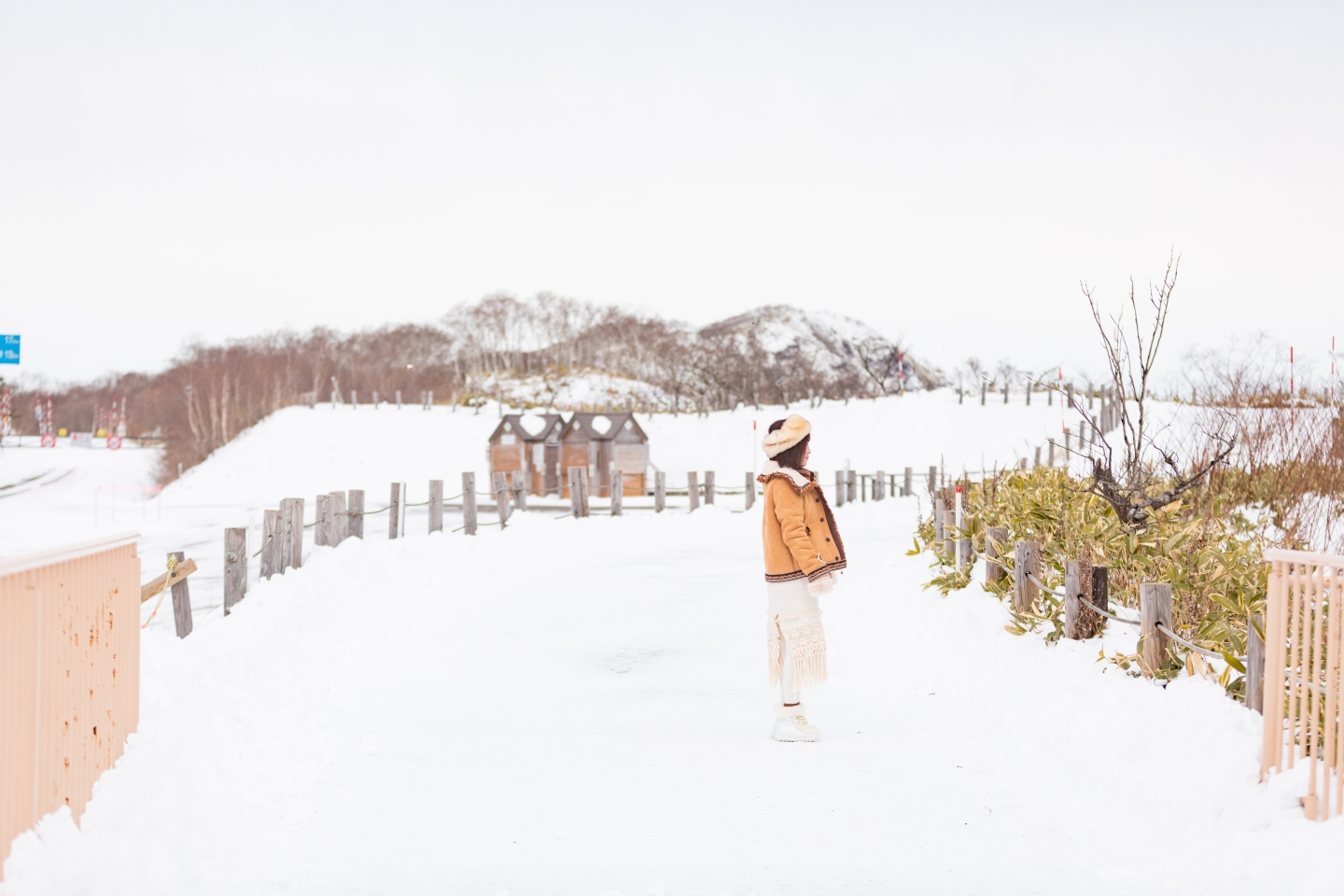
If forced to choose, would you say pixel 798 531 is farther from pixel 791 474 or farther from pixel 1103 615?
pixel 1103 615

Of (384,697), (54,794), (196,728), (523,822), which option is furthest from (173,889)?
(384,697)

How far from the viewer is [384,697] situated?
6727 mm

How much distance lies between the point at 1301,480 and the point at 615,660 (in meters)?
9.26

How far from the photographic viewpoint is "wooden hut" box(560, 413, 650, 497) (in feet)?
100

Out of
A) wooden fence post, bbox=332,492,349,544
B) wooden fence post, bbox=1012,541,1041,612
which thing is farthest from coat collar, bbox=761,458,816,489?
wooden fence post, bbox=332,492,349,544

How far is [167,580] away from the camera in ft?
23.8

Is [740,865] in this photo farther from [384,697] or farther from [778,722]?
[384,697]

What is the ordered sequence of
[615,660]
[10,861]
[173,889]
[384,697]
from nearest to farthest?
[10,861] → [173,889] → [384,697] → [615,660]

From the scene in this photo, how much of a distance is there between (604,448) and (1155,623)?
1011 inches

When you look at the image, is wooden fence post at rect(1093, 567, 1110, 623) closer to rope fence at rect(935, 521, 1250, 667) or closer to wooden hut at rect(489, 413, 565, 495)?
rope fence at rect(935, 521, 1250, 667)

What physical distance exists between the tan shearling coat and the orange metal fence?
3.17 m

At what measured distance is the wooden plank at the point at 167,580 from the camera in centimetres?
686

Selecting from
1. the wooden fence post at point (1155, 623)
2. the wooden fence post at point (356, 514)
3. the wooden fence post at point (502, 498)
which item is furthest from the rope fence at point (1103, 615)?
the wooden fence post at point (502, 498)

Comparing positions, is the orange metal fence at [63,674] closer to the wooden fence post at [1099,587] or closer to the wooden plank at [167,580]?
the wooden plank at [167,580]
